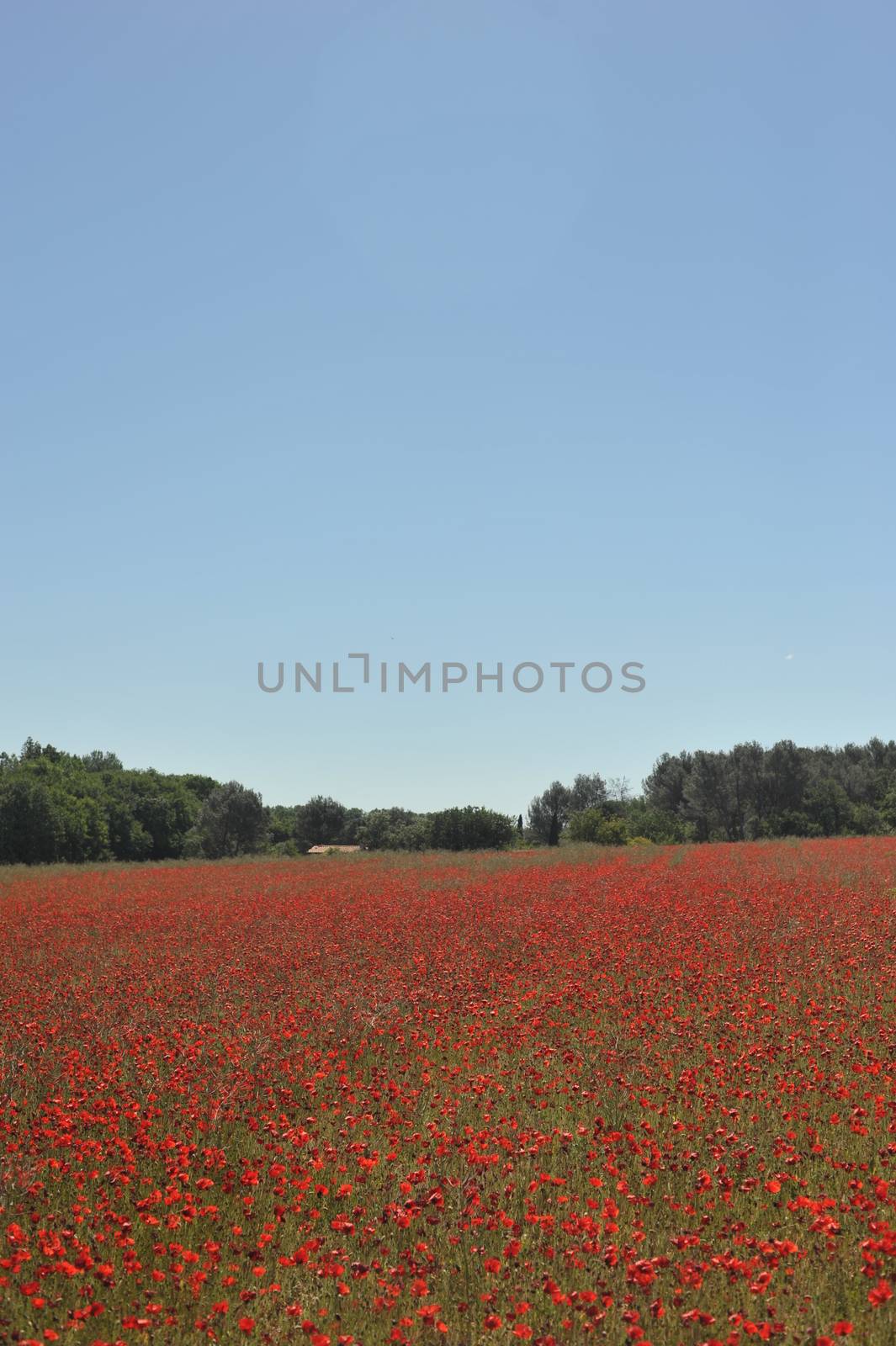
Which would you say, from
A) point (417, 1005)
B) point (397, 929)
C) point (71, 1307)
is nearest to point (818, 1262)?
point (71, 1307)

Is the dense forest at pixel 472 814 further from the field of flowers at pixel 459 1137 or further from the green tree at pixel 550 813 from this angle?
the field of flowers at pixel 459 1137

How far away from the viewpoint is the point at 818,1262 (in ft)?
16.8

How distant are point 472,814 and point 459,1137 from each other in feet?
159

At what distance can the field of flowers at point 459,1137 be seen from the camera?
15.5 ft

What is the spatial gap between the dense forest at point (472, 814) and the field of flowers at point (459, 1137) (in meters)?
40.7

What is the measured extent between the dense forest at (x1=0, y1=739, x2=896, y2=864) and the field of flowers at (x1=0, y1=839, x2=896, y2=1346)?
1604 inches

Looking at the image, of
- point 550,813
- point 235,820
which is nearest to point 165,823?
point 235,820

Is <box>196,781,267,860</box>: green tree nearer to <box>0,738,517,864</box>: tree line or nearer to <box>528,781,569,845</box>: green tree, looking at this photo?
<box>0,738,517,864</box>: tree line

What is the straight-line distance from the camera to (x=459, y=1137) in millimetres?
6883

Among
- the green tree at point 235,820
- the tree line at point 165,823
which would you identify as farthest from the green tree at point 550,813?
the green tree at point 235,820

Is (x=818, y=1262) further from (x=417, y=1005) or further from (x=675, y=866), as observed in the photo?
(x=675, y=866)

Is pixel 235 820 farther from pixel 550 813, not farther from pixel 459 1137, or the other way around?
pixel 459 1137

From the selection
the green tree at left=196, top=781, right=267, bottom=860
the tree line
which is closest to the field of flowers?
the tree line

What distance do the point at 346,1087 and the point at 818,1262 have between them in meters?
4.03
